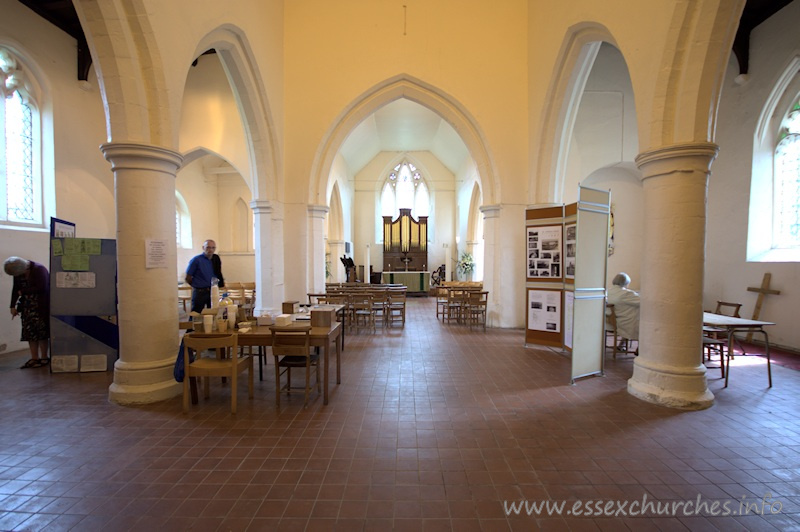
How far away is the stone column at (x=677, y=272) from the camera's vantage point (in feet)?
12.2

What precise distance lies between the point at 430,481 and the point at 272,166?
6.99m

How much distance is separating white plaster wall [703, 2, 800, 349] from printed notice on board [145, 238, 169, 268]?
909 cm

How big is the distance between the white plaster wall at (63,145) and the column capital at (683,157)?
9034 millimetres

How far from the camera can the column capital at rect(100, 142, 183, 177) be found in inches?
144

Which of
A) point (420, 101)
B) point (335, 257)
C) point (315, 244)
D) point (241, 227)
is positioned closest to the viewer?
point (420, 101)

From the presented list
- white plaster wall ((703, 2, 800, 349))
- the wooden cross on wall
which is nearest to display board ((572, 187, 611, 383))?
the wooden cross on wall

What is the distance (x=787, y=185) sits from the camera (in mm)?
6516

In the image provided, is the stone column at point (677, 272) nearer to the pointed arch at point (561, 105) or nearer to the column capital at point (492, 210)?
the pointed arch at point (561, 105)

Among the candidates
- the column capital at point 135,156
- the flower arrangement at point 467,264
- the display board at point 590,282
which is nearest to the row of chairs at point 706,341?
the display board at point 590,282

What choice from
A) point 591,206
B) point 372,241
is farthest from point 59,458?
point 372,241

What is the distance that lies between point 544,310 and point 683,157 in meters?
2.78

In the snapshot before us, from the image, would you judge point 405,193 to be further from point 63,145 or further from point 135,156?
point 135,156

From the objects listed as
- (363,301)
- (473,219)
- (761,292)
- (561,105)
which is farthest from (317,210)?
(473,219)

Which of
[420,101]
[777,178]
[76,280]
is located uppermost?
[420,101]
